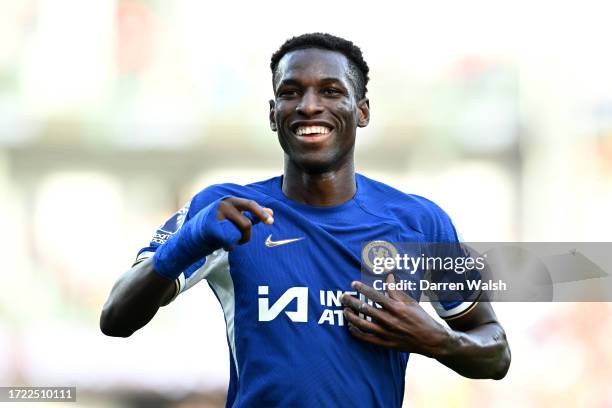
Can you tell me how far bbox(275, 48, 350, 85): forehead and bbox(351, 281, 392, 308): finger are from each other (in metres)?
0.70

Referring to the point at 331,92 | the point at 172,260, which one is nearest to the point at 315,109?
the point at 331,92

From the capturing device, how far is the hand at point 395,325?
2861mm

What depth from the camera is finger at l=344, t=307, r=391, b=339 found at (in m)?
2.86

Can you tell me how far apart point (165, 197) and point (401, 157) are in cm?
182

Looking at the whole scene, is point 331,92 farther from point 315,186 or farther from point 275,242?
point 275,242

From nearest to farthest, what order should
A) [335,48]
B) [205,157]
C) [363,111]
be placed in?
[335,48]
[363,111]
[205,157]

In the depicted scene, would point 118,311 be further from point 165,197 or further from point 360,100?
point 165,197

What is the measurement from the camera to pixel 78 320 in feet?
23.4

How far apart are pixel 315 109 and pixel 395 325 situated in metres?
0.72

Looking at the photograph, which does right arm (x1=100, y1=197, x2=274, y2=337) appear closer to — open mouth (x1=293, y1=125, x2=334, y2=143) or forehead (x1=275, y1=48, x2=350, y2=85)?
open mouth (x1=293, y1=125, x2=334, y2=143)

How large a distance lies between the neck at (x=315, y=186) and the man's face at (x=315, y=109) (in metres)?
0.03

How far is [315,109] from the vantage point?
10.1 feet

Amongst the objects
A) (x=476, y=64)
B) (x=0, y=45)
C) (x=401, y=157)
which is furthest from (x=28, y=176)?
(x=476, y=64)

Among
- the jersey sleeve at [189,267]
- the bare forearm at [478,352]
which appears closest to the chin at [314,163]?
the jersey sleeve at [189,267]
